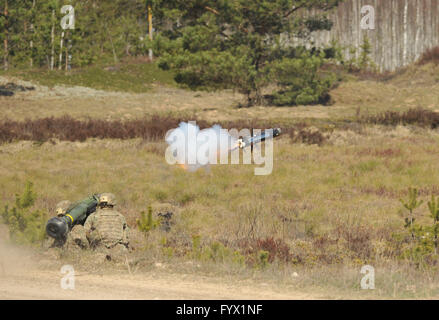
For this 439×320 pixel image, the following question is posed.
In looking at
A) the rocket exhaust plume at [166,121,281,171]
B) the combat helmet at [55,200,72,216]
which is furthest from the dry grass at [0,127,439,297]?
the combat helmet at [55,200,72,216]

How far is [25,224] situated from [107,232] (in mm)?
2097

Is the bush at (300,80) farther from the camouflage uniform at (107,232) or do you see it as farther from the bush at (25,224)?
the camouflage uniform at (107,232)

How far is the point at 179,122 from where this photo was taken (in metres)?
24.9

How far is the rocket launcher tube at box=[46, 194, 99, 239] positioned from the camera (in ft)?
31.5

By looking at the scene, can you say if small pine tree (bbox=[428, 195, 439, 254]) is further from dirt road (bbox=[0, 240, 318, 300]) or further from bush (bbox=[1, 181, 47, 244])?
bush (bbox=[1, 181, 47, 244])

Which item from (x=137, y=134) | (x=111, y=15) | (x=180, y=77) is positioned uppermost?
(x=111, y=15)

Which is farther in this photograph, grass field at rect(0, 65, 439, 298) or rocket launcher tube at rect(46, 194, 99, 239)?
rocket launcher tube at rect(46, 194, 99, 239)

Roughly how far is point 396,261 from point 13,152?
14.9 meters

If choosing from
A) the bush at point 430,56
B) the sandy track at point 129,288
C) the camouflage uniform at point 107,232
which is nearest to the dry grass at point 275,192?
the camouflage uniform at point 107,232

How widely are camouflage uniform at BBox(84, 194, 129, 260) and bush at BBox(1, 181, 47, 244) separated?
3.81ft

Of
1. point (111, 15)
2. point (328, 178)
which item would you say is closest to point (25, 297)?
point (328, 178)

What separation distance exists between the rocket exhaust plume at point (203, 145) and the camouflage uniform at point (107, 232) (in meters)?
7.90

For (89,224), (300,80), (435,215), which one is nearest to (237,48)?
(300,80)
